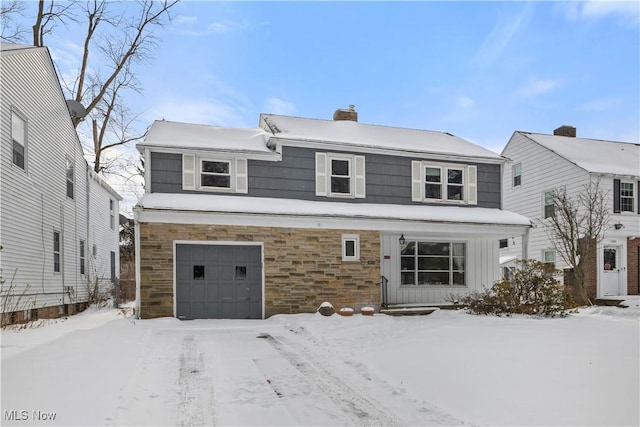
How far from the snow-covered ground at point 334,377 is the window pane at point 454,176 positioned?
7362 mm

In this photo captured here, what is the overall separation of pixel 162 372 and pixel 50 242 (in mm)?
8726

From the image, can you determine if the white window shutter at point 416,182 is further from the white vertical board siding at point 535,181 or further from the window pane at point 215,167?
the window pane at point 215,167

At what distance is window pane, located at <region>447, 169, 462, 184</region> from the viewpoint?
16.0 m

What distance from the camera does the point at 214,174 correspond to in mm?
13633

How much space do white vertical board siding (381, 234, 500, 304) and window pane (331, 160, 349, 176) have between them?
2513 millimetres

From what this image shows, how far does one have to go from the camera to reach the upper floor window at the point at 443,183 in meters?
15.5

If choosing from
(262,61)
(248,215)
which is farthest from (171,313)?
(262,61)

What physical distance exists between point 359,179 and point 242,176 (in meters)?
3.70

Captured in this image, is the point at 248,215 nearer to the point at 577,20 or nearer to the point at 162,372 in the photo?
the point at 162,372

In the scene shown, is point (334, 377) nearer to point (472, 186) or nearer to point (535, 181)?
point (472, 186)

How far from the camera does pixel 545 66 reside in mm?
15641

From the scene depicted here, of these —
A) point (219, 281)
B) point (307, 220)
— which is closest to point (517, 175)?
point (307, 220)

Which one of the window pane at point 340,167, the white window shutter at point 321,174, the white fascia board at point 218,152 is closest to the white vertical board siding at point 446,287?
the window pane at point 340,167

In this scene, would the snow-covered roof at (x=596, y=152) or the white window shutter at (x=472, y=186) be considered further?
the snow-covered roof at (x=596, y=152)
